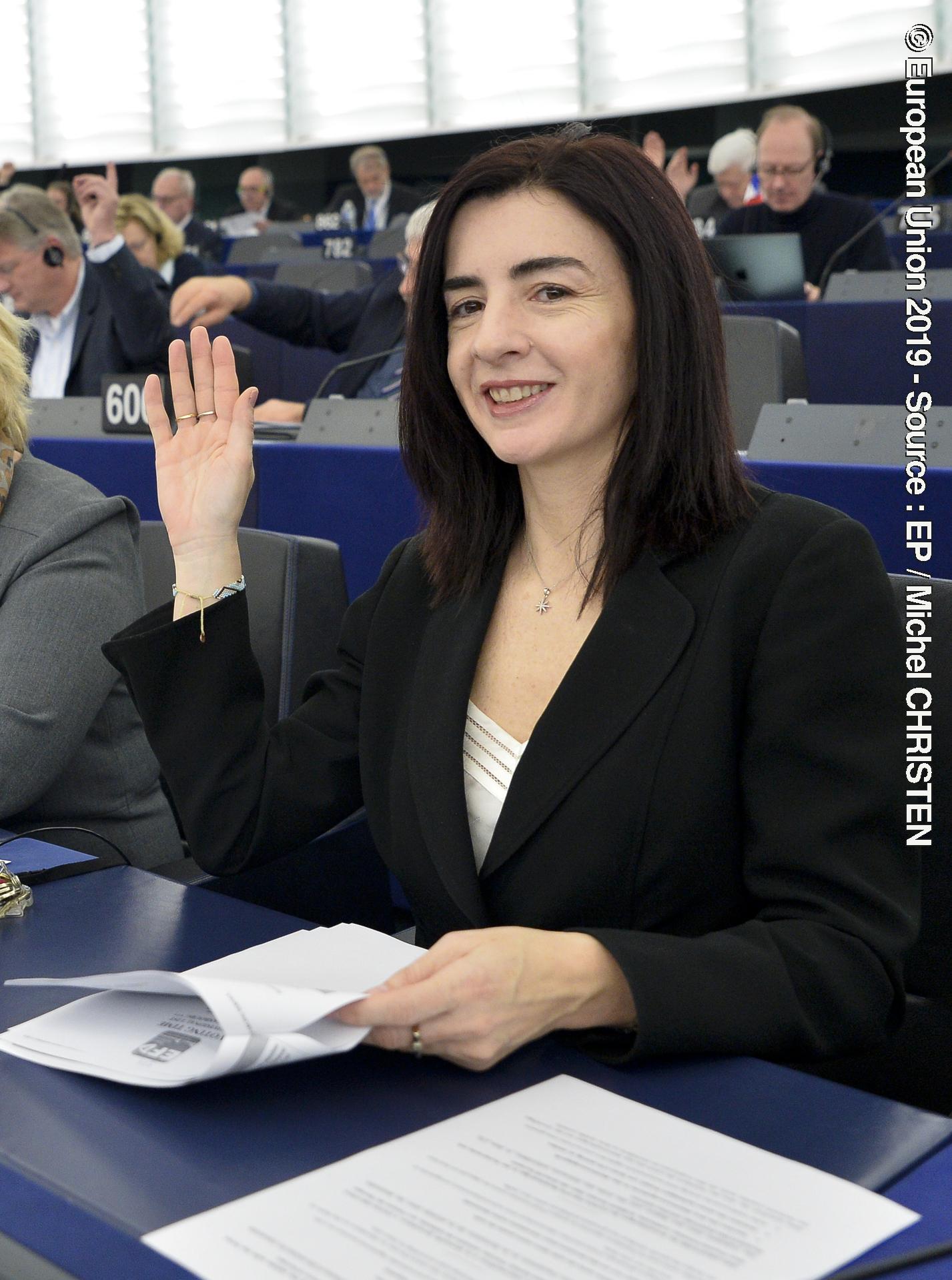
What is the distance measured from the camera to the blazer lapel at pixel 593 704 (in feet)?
3.57

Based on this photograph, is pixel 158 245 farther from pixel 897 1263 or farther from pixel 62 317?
pixel 897 1263

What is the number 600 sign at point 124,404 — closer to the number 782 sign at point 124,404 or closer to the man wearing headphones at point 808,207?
the number 782 sign at point 124,404

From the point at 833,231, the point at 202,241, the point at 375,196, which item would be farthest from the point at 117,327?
the point at 375,196

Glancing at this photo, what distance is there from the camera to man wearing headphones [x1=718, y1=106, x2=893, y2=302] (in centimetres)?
554

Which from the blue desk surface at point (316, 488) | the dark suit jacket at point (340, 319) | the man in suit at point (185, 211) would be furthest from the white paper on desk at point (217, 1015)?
the man in suit at point (185, 211)

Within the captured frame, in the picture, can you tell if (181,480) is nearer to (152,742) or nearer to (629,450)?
(152,742)

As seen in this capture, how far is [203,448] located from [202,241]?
902cm

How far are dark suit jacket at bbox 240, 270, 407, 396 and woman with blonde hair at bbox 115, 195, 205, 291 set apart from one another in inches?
62.3

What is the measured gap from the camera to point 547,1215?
0.68m

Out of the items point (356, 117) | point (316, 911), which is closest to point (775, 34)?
point (356, 117)

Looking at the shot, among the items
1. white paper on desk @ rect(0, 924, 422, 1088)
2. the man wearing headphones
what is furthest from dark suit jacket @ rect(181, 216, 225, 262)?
white paper on desk @ rect(0, 924, 422, 1088)

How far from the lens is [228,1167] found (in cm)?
74

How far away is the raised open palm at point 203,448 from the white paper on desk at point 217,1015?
0.42 m

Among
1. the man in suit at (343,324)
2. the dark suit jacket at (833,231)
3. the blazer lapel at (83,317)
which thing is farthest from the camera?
the dark suit jacket at (833,231)
